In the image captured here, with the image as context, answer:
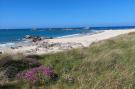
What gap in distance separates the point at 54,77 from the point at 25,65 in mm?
2593

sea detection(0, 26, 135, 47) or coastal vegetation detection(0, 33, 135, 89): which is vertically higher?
coastal vegetation detection(0, 33, 135, 89)

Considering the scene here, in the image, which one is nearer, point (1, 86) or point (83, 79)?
point (83, 79)

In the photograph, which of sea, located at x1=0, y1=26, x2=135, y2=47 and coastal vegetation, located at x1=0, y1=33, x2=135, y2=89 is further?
sea, located at x1=0, y1=26, x2=135, y2=47

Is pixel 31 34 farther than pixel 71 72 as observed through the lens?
Yes

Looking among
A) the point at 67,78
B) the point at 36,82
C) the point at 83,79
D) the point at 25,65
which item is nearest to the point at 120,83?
the point at 83,79

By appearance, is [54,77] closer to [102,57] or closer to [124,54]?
[102,57]

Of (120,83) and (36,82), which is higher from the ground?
(120,83)

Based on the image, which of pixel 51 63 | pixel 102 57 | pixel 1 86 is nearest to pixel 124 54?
pixel 102 57

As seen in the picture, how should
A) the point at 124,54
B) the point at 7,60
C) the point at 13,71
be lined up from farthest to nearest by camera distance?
1. the point at 124,54
2. the point at 7,60
3. the point at 13,71

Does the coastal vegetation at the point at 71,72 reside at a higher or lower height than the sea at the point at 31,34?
higher

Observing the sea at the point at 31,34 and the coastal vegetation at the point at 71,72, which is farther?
the sea at the point at 31,34

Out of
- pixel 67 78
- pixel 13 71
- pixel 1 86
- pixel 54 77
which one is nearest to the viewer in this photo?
pixel 67 78

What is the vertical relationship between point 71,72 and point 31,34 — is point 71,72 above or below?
above

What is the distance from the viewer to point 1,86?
916cm
